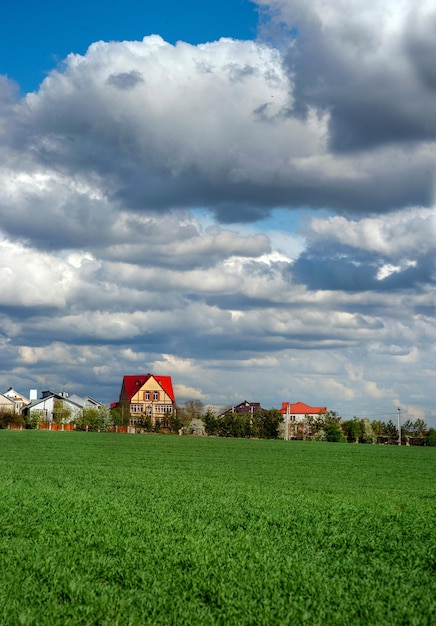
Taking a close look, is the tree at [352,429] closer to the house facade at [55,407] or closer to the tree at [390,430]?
the tree at [390,430]

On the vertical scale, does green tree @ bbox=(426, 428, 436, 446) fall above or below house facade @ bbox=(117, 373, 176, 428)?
below

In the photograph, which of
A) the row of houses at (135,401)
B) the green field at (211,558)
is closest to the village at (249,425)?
the row of houses at (135,401)

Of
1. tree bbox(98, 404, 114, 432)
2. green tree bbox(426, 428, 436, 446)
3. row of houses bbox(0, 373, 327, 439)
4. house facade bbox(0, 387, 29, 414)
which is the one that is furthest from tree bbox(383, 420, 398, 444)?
house facade bbox(0, 387, 29, 414)

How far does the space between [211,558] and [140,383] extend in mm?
155703

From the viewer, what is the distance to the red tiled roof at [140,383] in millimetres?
165337

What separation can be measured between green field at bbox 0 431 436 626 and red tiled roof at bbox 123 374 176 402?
144771 millimetres

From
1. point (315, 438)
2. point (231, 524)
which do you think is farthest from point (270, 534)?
point (315, 438)

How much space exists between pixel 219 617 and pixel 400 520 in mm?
8199

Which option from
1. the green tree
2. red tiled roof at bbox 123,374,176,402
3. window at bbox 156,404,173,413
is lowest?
the green tree

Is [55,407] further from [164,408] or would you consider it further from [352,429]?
[352,429]

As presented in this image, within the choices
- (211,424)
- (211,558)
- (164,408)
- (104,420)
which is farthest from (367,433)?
(211,558)

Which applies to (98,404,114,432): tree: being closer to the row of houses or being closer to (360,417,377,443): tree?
the row of houses

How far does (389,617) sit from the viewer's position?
902cm

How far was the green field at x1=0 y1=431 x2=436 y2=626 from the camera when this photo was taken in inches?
366
